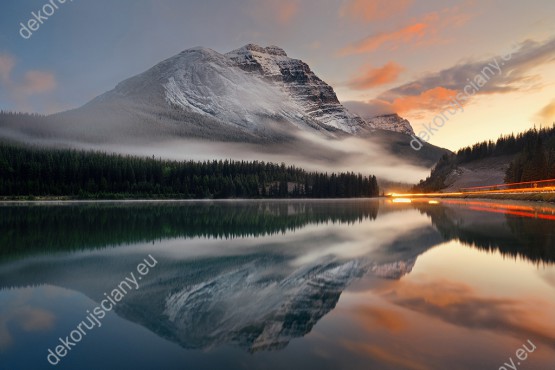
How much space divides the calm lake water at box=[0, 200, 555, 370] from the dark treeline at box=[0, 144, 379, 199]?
120 m

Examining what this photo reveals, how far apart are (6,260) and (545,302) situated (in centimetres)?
1991

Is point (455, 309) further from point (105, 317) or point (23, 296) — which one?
point (23, 296)

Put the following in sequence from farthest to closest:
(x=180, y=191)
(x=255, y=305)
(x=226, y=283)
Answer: (x=180, y=191) < (x=226, y=283) < (x=255, y=305)

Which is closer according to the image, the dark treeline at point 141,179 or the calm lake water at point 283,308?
the calm lake water at point 283,308

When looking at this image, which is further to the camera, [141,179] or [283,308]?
[141,179]

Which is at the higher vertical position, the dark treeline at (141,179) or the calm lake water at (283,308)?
the dark treeline at (141,179)

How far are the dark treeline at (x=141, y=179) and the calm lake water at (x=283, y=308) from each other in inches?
4739

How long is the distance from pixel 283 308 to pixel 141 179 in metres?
144

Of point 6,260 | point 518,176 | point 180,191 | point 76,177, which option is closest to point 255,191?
point 180,191

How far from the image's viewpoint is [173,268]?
52.8 feet

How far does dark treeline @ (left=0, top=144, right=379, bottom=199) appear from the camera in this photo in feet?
414

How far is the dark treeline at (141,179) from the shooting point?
414 feet

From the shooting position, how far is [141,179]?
478ft

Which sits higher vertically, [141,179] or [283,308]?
[141,179]
